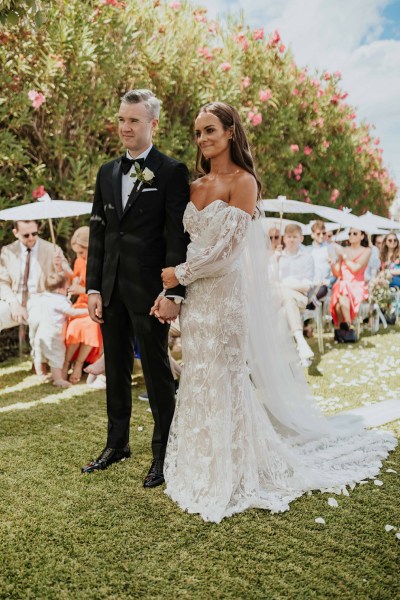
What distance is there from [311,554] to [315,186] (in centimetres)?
1061

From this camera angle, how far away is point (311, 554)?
2.75m

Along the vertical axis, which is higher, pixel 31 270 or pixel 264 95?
pixel 264 95

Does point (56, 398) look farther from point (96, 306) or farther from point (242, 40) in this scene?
point (242, 40)

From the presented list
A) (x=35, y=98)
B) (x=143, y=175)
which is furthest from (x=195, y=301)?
(x=35, y=98)

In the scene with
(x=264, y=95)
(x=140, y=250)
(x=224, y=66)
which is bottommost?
(x=140, y=250)

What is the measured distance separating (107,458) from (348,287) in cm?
607

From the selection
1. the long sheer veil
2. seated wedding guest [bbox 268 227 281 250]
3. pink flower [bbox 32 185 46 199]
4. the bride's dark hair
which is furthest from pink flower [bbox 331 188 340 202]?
the bride's dark hair

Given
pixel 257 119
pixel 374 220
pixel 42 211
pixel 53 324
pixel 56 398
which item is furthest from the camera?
pixel 374 220

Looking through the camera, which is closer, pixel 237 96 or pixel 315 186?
pixel 237 96

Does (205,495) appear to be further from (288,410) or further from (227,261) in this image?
(227,261)

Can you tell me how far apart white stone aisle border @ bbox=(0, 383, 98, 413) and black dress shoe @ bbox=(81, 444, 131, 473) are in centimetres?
173

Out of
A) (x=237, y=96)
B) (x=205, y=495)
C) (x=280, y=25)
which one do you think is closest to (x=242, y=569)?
(x=205, y=495)

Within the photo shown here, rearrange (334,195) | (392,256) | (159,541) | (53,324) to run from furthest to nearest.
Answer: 1. (334,195)
2. (392,256)
3. (53,324)
4. (159,541)

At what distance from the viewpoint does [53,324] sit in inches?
245
